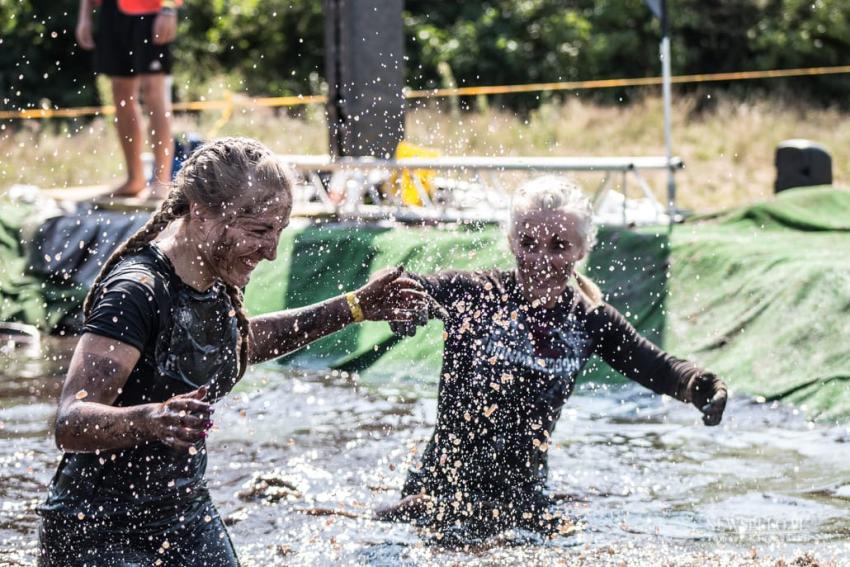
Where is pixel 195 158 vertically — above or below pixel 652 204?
above

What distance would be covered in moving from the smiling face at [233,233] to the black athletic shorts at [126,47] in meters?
6.34

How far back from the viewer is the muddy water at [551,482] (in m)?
4.90

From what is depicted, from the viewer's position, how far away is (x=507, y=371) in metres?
4.81

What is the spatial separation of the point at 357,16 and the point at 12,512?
560 cm

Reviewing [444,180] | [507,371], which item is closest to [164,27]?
[444,180]

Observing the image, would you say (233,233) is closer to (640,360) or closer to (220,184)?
(220,184)

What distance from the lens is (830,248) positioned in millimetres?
8070

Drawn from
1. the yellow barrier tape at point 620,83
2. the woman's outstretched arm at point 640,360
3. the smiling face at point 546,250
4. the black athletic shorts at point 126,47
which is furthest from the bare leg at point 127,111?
the woman's outstretched arm at point 640,360

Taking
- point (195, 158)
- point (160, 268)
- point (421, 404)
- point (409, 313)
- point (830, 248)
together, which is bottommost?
point (421, 404)

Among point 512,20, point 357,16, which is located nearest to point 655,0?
point 357,16

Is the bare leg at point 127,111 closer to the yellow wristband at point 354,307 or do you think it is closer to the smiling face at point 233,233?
the yellow wristband at point 354,307

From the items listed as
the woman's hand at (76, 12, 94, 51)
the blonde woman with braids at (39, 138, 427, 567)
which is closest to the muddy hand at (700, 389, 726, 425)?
the blonde woman with braids at (39, 138, 427, 567)

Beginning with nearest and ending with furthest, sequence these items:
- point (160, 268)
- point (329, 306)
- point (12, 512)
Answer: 1. point (160, 268)
2. point (329, 306)
3. point (12, 512)

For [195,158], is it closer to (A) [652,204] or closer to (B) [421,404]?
(B) [421,404]
